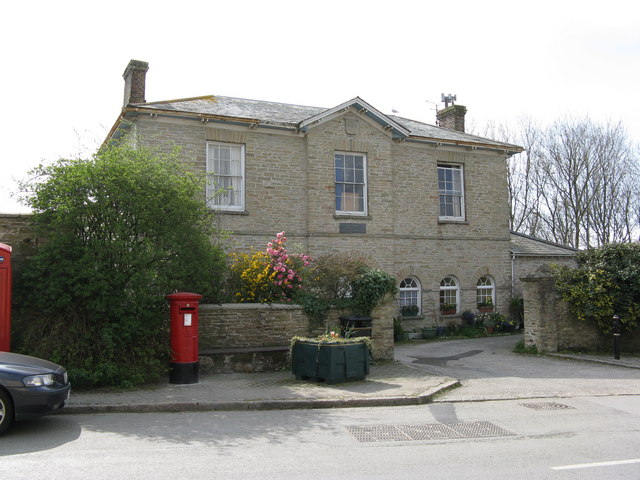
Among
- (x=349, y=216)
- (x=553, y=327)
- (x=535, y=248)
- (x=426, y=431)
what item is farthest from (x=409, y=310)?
(x=426, y=431)

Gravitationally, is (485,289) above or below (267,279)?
below

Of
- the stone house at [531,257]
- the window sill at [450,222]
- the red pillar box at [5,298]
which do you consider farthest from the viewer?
the stone house at [531,257]

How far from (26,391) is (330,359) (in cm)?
518

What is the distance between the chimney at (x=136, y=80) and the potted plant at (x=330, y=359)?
10.0m

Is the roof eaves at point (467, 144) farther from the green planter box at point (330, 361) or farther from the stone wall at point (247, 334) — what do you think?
the green planter box at point (330, 361)

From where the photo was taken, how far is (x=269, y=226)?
17.0 metres

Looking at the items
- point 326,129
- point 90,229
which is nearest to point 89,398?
point 90,229

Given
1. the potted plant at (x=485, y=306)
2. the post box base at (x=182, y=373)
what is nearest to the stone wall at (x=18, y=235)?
the post box base at (x=182, y=373)

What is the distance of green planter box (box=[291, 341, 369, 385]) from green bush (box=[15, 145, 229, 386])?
2542mm

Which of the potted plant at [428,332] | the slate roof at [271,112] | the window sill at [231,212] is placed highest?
the slate roof at [271,112]

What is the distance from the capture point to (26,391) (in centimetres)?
700

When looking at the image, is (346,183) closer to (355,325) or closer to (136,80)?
(355,325)

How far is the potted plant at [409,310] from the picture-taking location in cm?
1923

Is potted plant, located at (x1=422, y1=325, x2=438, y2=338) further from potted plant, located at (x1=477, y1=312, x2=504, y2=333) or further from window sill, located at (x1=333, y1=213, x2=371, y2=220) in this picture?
window sill, located at (x1=333, y1=213, x2=371, y2=220)
